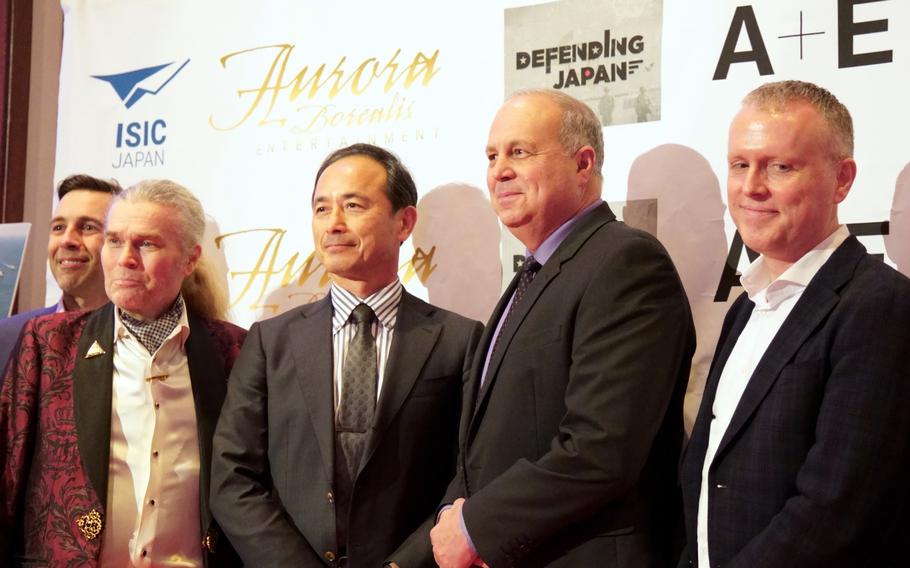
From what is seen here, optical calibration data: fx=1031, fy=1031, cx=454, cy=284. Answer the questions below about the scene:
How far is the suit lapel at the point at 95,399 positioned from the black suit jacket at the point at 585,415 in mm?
1033

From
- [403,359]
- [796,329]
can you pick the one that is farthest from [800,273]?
[403,359]

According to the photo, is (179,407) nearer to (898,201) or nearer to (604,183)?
(604,183)

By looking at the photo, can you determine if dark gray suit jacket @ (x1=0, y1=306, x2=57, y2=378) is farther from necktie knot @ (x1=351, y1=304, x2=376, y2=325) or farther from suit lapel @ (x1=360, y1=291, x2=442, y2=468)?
suit lapel @ (x1=360, y1=291, x2=442, y2=468)

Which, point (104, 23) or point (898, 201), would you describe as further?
point (104, 23)

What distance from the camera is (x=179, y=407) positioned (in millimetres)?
2967

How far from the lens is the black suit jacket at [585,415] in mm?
2195

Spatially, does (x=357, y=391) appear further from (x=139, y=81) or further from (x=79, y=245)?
(x=139, y=81)

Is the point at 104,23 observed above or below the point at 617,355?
above

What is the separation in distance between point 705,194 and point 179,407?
1617 mm

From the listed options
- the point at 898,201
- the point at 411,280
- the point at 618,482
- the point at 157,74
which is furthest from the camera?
the point at 157,74

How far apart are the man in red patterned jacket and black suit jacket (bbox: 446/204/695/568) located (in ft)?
2.96

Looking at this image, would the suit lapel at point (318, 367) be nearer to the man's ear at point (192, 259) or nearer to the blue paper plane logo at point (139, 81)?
the man's ear at point (192, 259)

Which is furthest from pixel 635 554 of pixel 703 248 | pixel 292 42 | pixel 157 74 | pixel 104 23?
pixel 104 23

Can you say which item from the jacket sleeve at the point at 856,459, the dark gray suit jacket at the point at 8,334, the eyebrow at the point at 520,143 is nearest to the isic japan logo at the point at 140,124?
the dark gray suit jacket at the point at 8,334
